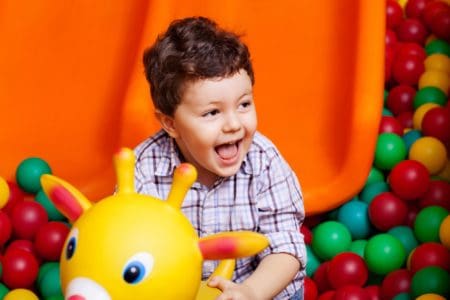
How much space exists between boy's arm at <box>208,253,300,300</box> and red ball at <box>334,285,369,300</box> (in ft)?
1.27

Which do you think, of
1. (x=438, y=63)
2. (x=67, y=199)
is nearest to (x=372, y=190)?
(x=438, y=63)

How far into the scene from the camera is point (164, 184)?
152 cm

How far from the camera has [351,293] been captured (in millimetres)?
1812

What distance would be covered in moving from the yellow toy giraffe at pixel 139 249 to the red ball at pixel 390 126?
1.18 meters

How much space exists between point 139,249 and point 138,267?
2 cm

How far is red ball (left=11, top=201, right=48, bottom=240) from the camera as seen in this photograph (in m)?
2.03

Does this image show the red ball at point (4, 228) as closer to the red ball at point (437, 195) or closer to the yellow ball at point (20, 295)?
the yellow ball at point (20, 295)

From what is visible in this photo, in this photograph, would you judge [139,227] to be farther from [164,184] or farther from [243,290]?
[164,184]

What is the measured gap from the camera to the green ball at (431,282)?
1.74 metres

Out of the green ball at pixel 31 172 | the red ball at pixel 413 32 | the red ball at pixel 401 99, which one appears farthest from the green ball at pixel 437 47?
the green ball at pixel 31 172

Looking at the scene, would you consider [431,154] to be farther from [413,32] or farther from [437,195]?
[413,32]

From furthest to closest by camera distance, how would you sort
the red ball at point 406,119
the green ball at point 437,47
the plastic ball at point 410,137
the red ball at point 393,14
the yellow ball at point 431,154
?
1. the red ball at point 393,14
2. the green ball at point 437,47
3. the red ball at point 406,119
4. the plastic ball at point 410,137
5. the yellow ball at point 431,154

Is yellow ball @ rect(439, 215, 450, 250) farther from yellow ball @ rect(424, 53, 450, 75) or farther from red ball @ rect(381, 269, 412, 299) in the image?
yellow ball @ rect(424, 53, 450, 75)

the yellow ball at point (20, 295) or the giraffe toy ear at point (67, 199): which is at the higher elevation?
the giraffe toy ear at point (67, 199)
